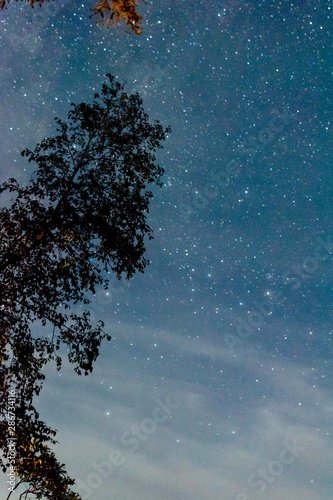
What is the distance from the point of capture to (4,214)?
23.3 feet

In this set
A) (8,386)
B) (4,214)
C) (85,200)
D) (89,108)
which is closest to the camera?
(8,386)

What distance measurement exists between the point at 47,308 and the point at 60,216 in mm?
1889

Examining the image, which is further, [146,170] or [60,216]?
[146,170]

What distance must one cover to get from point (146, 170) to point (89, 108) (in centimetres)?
193

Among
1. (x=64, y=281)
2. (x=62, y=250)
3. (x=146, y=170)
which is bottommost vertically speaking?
(x=64, y=281)

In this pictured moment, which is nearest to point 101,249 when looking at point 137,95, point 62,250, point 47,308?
point 62,250

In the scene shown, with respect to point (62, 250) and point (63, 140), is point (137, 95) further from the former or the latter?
point (62, 250)

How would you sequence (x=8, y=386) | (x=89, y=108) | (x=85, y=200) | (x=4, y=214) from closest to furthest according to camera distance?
(x=8, y=386) → (x=4, y=214) → (x=85, y=200) → (x=89, y=108)

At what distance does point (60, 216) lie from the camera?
295 inches

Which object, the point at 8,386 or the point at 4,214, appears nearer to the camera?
the point at 8,386

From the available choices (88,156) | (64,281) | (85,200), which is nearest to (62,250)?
(64,281)

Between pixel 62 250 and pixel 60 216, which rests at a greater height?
pixel 60 216

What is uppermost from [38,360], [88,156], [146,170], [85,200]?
[146,170]

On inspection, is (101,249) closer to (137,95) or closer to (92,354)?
(92,354)
